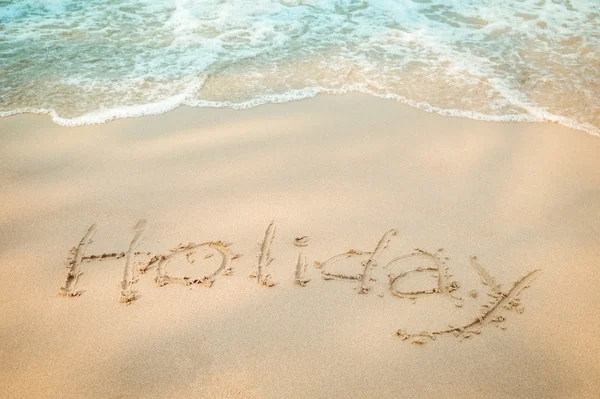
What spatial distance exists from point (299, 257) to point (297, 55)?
8.59 ft

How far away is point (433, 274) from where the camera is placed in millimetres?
2170

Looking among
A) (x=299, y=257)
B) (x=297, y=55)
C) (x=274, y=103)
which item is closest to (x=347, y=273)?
(x=299, y=257)

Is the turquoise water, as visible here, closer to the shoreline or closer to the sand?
the shoreline

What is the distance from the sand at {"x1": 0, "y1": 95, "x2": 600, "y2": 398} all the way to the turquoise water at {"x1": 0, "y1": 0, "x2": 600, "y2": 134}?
0.35 meters

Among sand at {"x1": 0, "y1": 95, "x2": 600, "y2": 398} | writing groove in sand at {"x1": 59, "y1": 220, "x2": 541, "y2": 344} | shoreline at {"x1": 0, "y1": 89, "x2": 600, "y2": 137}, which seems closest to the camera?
sand at {"x1": 0, "y1": 95, "x2": 600, "y2": 398}

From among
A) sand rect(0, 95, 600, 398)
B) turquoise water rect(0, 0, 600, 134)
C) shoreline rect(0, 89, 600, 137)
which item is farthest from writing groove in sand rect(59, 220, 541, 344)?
turquoise water rect(0, 0, 600, 134)

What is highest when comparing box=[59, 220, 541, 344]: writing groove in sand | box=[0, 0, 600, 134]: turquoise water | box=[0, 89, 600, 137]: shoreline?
box=[0, 0, 600, 134]: turquoise water

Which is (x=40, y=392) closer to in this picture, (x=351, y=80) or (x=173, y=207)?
(x=173, y=207)

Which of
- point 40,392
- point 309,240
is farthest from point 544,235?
point 40,392

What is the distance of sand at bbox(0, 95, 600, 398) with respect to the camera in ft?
5.86

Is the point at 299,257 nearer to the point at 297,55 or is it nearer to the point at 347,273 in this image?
the point at 347,273

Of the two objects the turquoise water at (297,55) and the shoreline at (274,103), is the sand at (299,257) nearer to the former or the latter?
the shoreline at (274,103)

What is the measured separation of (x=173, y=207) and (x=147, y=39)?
2.76 metres

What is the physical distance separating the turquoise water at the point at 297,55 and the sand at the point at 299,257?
35 centimetres
